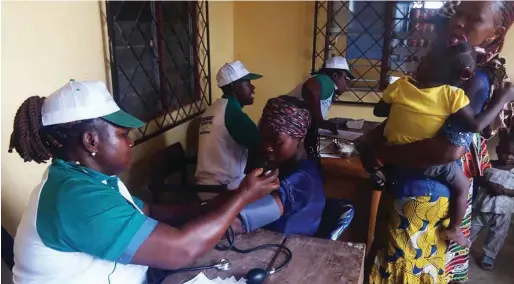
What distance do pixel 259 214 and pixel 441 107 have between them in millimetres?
613

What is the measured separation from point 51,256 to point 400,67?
2.70 meters

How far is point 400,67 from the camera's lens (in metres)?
3.06

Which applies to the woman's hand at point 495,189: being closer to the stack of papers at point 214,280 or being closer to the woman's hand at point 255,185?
the woman's hand at point 255,185

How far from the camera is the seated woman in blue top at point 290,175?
1.35 meters

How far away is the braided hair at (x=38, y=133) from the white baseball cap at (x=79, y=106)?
0.02m

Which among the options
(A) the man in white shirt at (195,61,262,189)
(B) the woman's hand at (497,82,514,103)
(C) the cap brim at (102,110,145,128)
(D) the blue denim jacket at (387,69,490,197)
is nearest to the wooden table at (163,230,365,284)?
(D) the blue denim jacket at (387,69,490,197)

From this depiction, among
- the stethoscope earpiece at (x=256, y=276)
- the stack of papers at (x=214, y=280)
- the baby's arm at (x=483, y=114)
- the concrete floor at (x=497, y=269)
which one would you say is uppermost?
the baby's arm at (x=483, y=114)

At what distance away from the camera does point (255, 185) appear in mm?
1124

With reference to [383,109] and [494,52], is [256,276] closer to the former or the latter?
[383,109]

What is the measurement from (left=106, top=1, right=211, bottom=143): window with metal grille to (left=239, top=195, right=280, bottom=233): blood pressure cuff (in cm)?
111

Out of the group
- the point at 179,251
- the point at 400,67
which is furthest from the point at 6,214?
the point at 400,67

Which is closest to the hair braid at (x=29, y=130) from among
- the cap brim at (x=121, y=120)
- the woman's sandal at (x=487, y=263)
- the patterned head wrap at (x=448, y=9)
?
the cap brim at (x=121, y=120)

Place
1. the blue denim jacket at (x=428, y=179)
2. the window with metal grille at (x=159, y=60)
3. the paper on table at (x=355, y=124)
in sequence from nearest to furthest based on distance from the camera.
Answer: the blue denim jacket at (x=428, y=179) → the window with metal grille at (x=159, y=60) → the paper on table at (x=355, y=124)

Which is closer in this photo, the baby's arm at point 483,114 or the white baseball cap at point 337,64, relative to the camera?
the baby's arm at point 483,114
